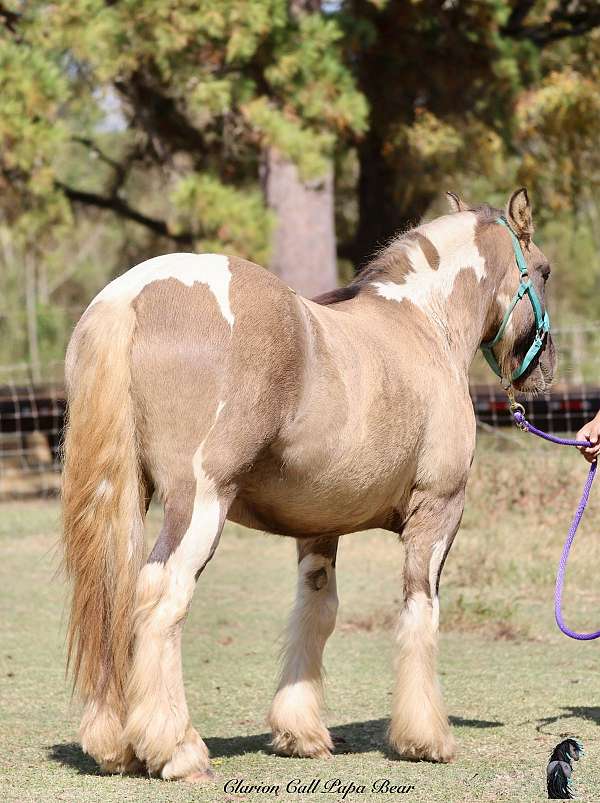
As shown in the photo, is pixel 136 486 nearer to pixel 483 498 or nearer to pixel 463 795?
pixel 463 795

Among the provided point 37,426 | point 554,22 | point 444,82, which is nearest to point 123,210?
point 37,426

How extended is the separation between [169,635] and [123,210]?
523 inches

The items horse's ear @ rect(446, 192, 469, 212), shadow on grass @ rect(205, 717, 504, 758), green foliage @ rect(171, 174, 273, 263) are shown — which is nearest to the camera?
shadow on grass @ rect(205, 717, 504, 758)

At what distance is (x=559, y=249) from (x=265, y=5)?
20.8 metres

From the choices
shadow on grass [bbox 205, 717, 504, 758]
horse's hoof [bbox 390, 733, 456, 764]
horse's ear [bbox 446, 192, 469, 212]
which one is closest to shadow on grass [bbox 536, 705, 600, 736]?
shadow on grass [bbox 205, 717, 504, 758]

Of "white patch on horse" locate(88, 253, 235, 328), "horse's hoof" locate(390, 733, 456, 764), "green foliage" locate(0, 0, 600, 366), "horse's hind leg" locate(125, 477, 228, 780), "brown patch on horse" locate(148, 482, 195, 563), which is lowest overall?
"horse's hoof" locate(390, 733, 456, 764)

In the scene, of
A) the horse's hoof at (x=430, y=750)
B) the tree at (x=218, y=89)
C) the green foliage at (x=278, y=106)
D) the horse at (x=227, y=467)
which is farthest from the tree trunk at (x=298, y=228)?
the horse's hoof at (x=430, y=750)

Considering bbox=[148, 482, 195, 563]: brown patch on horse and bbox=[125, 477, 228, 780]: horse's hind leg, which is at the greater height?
bbox=[148, 482, 195, 563]: brown patch on horse

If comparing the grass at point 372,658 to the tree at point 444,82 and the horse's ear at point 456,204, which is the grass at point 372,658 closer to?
the horse's ear at point 456,204

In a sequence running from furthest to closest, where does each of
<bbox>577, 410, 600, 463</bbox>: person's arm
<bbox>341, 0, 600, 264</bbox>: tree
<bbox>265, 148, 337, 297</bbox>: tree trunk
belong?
<bbox>341, 0, 600, 264</bbox>: tree
<bbox>265, 148, 337, 297</bbox>: tree trunk
<bbox>577, 410, 600, 463</bbox>: person's arm

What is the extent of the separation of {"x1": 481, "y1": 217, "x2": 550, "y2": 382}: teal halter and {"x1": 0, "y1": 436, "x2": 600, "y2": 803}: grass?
1.58m

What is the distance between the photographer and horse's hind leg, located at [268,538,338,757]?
4570mm

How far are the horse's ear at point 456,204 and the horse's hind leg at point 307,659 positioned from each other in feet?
5.53

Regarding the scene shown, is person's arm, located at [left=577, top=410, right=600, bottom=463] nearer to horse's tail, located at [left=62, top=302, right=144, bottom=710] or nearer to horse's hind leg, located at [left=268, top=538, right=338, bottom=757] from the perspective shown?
horse's hind leg, located at [left=268, top=538, right=338, bottom=757]
